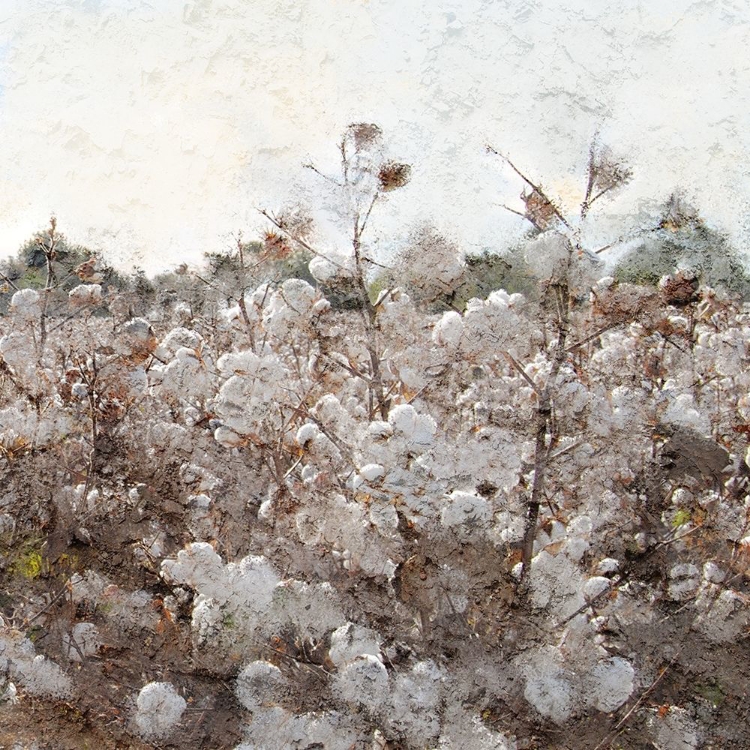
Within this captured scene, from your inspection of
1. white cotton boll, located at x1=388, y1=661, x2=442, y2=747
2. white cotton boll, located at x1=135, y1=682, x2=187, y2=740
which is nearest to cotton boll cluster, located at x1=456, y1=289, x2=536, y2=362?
white cotton boll, located at x1=388, y1=661, x2=442, y2=747

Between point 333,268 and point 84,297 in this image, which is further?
point 84,297

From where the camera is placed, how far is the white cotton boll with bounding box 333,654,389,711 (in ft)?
7.87

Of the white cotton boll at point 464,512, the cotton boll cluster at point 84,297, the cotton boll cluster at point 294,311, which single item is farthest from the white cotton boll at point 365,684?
the cotton boll cluster at point 84,297

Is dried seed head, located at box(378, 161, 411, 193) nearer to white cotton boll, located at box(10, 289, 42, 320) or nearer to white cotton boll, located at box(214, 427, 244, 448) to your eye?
white cotton boll, located at box(214, 427, 244, 448)

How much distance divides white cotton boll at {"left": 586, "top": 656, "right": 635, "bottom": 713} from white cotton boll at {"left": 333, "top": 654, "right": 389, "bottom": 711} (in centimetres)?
68

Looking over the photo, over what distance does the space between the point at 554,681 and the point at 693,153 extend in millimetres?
2899

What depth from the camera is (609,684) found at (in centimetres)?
255

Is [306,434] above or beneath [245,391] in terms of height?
beneath

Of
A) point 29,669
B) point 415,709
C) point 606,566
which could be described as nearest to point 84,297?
point 29,669

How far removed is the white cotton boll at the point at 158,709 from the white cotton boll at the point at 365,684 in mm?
597

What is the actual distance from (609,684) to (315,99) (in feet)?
10.1

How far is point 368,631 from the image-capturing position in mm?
2631

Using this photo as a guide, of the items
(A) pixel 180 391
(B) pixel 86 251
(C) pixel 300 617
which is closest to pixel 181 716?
(C) pixel 300 617

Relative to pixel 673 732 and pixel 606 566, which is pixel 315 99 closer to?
pixel 606 566
